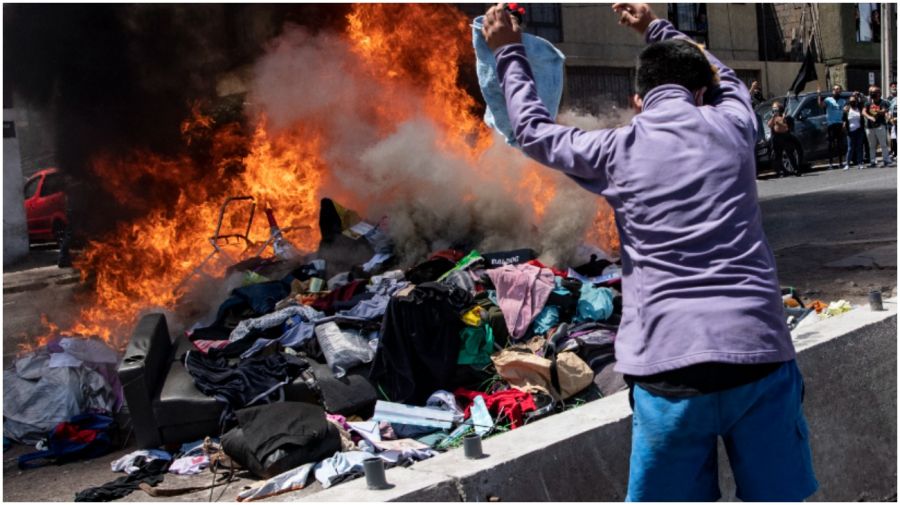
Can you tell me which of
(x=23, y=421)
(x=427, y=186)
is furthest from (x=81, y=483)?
(x=427, y=186)

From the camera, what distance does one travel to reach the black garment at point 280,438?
3777mm

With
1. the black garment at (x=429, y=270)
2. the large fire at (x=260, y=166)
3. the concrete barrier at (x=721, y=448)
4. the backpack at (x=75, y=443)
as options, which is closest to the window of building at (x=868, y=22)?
the large fire at (x=260, y=166)

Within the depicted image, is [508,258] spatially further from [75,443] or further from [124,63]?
[124,63]

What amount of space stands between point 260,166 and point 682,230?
9471 mm

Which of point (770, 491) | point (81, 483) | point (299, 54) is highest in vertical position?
point (299, 54)

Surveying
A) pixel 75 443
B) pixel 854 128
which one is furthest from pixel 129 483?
pixel 854 128

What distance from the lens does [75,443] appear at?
488 cm

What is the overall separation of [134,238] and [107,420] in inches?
221

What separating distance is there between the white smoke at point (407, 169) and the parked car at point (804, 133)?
31.6 ft

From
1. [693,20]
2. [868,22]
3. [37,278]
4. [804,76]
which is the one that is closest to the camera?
[37,278]

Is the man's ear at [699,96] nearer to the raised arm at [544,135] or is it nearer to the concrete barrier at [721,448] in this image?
the raised arm at [544,135]

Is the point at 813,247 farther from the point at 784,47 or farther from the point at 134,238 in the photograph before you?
the point at 784,47

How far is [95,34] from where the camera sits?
470 inches

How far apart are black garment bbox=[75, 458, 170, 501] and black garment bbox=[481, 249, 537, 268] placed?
10.1 ft
